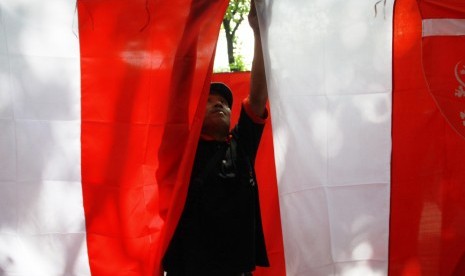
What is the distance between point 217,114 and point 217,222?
0.53m

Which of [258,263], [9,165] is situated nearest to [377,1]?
[258,263]

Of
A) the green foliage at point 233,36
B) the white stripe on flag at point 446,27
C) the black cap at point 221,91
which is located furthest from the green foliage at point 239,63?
the white stripe on flag at point 446,27

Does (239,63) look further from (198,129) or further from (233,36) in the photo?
(198,129)

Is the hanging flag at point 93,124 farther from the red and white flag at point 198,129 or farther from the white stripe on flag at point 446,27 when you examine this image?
the white stripe on flag at point 446,27

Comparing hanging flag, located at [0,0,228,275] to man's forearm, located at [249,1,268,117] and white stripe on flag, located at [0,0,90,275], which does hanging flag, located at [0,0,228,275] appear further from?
man's forearm, located at [249,1,268,117]

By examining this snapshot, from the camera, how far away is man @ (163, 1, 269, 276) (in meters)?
2.26

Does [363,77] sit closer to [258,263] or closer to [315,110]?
[315,110]

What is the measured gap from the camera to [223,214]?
7.43 feet

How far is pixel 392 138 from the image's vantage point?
7.31 ft

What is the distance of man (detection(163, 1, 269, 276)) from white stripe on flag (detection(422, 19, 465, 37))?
711 mm

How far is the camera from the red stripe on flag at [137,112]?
2.23 m

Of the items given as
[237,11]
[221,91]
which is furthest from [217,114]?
[237,11]

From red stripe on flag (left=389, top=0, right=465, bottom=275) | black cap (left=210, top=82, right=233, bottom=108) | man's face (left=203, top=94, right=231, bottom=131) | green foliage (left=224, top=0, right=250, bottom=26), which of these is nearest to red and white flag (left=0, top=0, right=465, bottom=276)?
red stripe on flag (left=389, top=0, right=465, bottom=275)

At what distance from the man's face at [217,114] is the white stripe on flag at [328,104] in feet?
1.12
